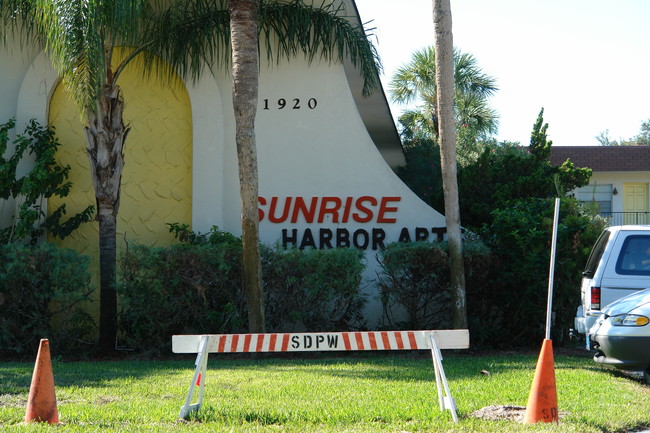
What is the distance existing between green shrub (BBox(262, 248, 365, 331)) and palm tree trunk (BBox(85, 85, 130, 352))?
2.54 m

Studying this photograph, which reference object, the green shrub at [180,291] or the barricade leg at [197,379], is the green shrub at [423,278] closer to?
the green shrub at [180,291]

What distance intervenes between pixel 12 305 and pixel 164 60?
198 inches

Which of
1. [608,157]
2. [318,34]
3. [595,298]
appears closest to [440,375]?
[595,298]

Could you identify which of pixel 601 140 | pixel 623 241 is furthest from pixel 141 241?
pixel 601 140

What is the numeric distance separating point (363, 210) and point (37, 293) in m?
Answer: 5.74

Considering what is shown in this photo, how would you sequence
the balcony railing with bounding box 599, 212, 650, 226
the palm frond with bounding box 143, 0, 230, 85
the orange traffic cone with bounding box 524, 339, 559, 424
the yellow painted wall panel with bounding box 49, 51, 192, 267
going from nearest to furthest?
the orange traffic cone with bounding box 524, 339, 559, 424 → the palm frond with bounding box 143, 0, 230, 85 → the yellow painted wall panel with bounding box 49, 51, 192, 267 → the balcony railing with bounding box 599, 212, 650, 226

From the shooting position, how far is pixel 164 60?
47.1 feet

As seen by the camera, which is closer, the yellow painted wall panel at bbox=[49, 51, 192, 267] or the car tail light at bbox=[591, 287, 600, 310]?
the car tail light at bbox=[591, 287, 600, 310]

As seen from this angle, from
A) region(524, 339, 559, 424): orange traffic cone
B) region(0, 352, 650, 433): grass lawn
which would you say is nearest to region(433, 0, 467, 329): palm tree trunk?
region(0, 352, 650, 433): grass lawn

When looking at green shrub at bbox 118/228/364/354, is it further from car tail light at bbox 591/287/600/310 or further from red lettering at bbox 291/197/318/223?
car tail light at bbox 591/287/600/310

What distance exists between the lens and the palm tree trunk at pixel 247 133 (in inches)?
463

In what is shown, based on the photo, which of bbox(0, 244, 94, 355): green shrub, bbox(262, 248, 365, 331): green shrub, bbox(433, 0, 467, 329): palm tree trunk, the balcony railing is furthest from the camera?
the balcony railing

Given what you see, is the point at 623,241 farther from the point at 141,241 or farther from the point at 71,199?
the point at 71,199

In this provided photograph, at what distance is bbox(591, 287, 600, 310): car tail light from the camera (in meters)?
10.0
